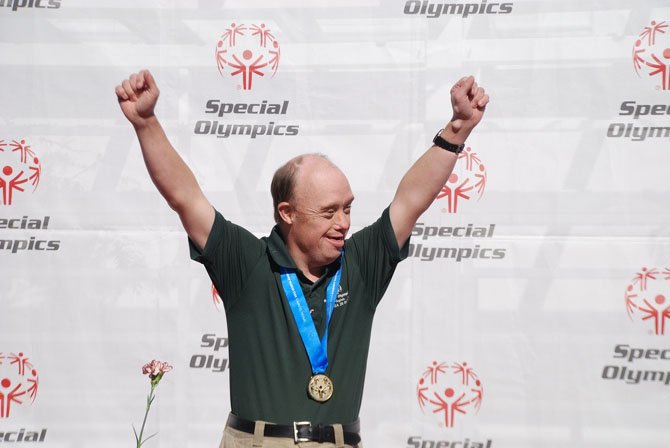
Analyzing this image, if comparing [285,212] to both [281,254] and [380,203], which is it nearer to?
[281,254]

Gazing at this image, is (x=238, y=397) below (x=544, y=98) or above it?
below

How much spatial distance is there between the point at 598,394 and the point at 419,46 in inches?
74.3

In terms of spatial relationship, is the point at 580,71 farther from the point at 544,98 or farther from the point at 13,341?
the point at 13,341

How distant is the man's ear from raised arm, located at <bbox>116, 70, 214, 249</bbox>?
234 mm

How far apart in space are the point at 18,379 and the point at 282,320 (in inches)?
90.6

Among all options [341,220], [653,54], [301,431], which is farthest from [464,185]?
[301,431]

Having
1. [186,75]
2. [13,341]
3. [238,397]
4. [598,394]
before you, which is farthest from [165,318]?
[598,394]

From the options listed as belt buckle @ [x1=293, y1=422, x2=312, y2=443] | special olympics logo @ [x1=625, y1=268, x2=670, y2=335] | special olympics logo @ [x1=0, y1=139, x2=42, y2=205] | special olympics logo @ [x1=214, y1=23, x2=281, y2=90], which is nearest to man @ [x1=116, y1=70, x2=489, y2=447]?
belt buckle @ [x1=293, y1=422, x2=312, y2=443]

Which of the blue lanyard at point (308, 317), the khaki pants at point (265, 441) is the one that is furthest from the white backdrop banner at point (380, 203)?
the khaki pants at point (265, 441)

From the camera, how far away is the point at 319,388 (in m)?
2.28

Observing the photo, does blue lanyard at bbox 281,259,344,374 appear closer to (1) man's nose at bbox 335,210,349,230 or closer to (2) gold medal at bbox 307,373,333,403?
(2) gold medal at bbox 307,373,333,403

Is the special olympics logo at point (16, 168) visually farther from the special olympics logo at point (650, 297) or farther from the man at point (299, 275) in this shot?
the special olympics logo at point (650, 297)

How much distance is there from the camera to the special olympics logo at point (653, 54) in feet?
13.0

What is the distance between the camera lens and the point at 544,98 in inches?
158
